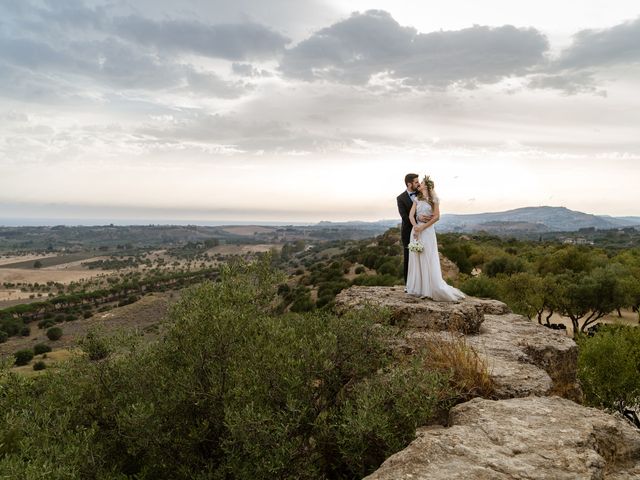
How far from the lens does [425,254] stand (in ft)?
40.7

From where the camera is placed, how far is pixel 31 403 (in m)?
7.50

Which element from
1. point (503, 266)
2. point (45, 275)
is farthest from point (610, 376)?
point (45, 275)

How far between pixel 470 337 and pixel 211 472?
6526mm

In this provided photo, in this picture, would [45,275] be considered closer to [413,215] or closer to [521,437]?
[413,215]

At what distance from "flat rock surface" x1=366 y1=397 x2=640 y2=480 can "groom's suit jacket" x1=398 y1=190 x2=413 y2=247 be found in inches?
311

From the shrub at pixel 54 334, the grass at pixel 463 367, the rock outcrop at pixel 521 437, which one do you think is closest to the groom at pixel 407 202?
the rock outcrop at pixel 521 437

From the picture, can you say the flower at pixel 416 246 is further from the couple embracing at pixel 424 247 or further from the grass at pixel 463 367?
the grass at pixel 463 367

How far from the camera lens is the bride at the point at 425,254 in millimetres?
12156

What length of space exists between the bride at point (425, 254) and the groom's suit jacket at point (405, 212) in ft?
2.60

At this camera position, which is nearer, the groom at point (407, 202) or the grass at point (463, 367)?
the grass at point (463, 367)

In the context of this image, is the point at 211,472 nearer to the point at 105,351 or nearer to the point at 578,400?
the point at 105,351

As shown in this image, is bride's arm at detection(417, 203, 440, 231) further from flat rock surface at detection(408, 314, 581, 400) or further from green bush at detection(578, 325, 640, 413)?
green bush at detection(578, 325, 640, 413)

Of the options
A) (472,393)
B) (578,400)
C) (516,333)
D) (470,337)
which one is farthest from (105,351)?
(578,400)

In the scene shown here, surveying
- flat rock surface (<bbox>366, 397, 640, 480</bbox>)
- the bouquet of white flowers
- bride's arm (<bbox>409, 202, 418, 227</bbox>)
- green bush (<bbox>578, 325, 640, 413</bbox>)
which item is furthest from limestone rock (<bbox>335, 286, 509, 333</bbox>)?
green bush (<bbox>578, 325, 640, 413</bbox>)
